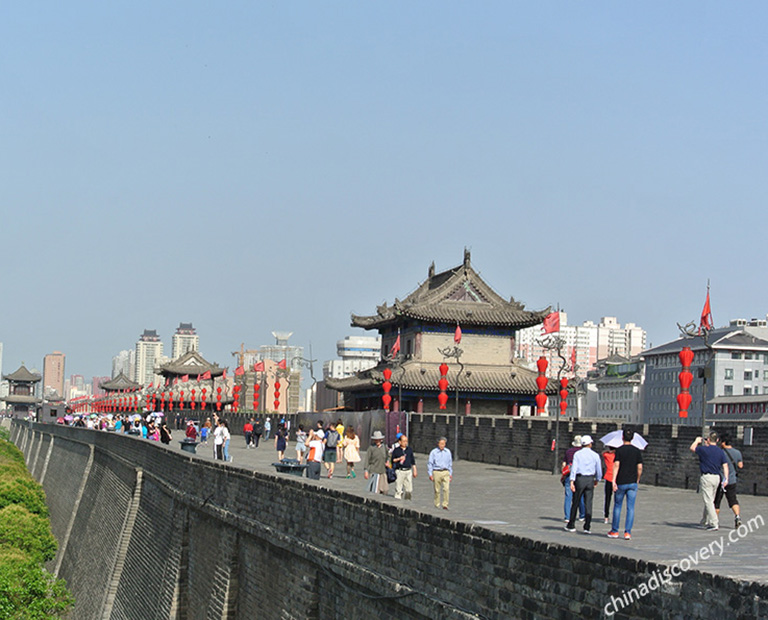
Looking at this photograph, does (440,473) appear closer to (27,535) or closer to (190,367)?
(27,535)

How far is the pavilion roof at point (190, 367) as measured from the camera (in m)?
96.6

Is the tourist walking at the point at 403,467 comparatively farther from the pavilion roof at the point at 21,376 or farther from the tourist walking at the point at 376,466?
the pavilion roof at the point at 21,376

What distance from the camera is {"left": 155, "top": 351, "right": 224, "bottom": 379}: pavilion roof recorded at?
96562 millimetres

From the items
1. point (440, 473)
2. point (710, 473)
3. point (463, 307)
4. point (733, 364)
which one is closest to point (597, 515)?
point (440, 473)

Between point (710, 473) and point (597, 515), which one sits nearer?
point (710, 473)

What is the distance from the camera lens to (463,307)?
166ft

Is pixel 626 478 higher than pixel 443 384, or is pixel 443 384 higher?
pixel 443 384

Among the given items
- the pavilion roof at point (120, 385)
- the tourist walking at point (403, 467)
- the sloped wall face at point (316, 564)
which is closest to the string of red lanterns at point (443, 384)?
the sloped wall face at point (316, 564)

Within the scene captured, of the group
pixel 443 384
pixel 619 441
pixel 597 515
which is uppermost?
pixel 443 384

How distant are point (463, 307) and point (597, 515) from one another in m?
34.3

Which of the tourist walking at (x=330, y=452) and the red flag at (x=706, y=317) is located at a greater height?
the red flag at (x=706, y=317)

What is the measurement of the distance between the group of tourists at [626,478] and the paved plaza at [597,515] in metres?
0.26

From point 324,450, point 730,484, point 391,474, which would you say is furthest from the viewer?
point 324,450

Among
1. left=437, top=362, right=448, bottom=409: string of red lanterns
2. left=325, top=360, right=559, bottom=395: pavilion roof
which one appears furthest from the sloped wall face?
left=325, top=360, right=559, bottom=395: pavilion roof
